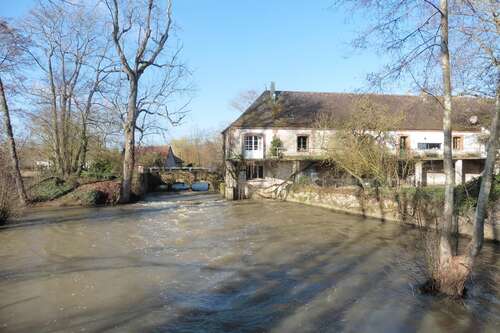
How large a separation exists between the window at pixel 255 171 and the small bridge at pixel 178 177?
792cm

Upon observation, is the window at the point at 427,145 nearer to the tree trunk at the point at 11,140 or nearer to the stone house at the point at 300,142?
the stone house at the point at 300,142

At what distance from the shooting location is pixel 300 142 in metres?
26.4

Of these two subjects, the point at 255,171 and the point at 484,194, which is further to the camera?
the point at 255,171

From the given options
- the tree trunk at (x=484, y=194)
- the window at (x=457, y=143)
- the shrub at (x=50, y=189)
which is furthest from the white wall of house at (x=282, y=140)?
the tree trunk at (x=484, y=194)

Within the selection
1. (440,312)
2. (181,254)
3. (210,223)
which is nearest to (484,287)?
(440,312)

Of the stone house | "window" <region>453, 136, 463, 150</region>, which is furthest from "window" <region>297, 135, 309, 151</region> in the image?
"window" <region>453, 136, 463, 150</region>

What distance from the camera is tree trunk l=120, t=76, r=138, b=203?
2197 centimetres

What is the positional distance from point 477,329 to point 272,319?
2869 mm

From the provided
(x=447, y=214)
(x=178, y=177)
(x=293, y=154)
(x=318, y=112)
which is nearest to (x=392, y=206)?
(x=447, y=214)

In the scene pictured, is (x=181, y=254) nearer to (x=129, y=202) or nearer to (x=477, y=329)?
(x=477, y=329)

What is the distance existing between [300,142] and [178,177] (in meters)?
14.1

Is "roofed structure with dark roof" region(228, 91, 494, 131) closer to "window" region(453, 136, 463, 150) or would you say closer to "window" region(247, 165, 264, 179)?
"window" region(453, 136, 463, 150)

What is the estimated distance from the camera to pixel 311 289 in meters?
6.85

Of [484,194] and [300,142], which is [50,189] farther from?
[484,194]
